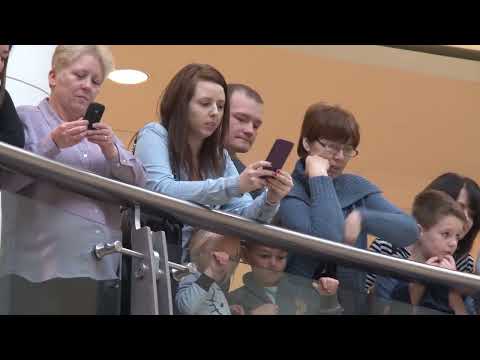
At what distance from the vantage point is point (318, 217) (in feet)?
9.26

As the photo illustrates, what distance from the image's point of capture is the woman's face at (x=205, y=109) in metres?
2.92

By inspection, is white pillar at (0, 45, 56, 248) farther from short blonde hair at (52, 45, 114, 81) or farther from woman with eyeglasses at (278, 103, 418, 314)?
woman with eyeglasses at (278, 103, 418, 314)

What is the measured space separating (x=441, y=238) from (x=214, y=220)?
0.94 m

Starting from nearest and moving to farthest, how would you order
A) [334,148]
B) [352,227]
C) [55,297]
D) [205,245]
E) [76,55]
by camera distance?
[55,297] → [205,245] → [76,55] → [352,227] → [334,148]

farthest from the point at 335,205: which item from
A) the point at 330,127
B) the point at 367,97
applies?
the point at 367,97

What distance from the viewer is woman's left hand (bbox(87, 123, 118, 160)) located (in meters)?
2.45

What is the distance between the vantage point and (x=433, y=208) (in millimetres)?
3160

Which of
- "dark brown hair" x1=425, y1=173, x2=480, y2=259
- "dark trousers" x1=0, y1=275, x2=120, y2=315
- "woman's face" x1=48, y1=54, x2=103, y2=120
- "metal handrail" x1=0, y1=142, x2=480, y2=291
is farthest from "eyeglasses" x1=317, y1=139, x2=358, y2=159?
"dark trousers" x1=0, y1=275, x2=120, y2=315

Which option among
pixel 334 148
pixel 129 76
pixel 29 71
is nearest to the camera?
pixel 334 148

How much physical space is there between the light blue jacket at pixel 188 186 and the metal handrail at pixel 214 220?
126 mm

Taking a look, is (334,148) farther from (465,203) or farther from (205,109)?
(465,203)
